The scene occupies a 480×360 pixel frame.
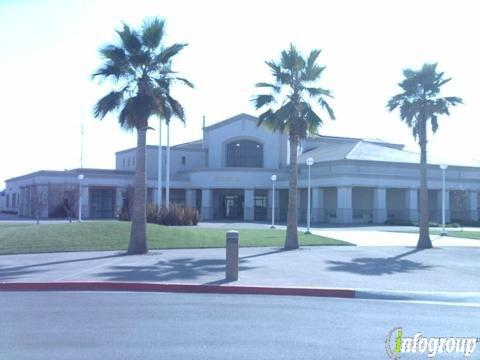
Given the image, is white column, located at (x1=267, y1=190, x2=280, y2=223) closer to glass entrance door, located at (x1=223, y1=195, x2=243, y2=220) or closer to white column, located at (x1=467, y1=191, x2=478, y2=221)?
glass entrance door, located at (x1=223, y1=195, x2=243, y2=220)

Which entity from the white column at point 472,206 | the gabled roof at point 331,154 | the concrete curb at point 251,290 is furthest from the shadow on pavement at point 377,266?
the white column at point 472,206

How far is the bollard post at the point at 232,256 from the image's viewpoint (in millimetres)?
13688

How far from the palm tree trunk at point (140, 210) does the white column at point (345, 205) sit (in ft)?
102

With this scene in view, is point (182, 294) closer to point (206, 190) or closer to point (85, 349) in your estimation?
point (85, 349)

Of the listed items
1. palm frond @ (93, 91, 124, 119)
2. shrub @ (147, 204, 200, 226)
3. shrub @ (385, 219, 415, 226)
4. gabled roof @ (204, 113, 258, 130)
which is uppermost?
gabled roof @ (204, 113, 258, 130)

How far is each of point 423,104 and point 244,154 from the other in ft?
133

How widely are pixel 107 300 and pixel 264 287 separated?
348 centimetres

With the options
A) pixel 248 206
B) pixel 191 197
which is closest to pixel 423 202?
pixel 248 206

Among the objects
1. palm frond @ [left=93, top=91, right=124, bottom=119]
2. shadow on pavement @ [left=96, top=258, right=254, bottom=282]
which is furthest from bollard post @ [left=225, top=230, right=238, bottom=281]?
palm frond @ [left=93, top=91, right=124, bottom=119]

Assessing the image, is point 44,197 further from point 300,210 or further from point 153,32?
point 153,32

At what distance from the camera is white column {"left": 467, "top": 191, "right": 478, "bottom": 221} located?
2135 inches

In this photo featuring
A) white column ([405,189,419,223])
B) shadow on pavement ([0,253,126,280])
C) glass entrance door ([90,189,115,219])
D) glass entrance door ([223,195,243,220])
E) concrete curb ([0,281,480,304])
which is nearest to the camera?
concrete curb ([0,281,480,304])

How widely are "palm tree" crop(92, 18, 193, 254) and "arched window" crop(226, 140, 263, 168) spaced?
1719 inches

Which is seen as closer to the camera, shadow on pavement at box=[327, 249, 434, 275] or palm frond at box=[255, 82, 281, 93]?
shadow on pavement at box=[327, 249, 434, 275]
